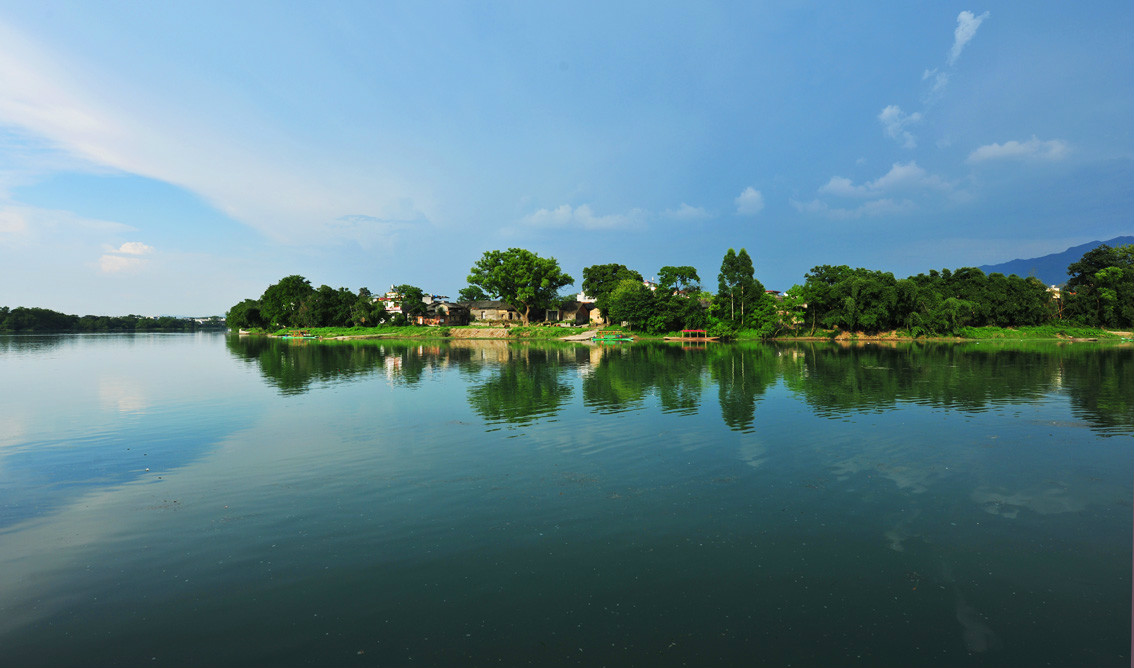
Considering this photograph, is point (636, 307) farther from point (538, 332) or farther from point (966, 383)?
point (966, 383)

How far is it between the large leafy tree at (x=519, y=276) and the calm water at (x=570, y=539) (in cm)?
6994

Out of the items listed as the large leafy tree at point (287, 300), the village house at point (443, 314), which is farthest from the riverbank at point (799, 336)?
the large leafy tree at point (287, 300)

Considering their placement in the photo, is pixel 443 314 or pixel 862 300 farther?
pixel 443 314

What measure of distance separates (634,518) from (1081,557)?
22.0 ft

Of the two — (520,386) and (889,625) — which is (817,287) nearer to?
(520,386)

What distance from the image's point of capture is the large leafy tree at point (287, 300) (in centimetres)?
11212

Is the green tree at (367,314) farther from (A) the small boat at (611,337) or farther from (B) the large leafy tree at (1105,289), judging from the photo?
(B) the large leafy tree at (1105,289)

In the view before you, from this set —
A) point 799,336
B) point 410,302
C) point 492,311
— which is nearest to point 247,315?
point 410,302

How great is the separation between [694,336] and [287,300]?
91.2 meters

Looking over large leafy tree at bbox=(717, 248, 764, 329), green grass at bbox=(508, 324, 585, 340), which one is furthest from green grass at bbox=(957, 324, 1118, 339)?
green grass at bbox=(508, 324, 585, 340)

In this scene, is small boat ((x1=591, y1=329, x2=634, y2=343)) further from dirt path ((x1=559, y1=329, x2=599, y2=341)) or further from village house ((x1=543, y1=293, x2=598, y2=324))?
village house ((x1=543, y1=293, x2=598, y2=324))

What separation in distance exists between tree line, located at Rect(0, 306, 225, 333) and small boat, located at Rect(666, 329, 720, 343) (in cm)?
17155

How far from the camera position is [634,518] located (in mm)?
8922

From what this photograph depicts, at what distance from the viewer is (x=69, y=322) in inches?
5807
